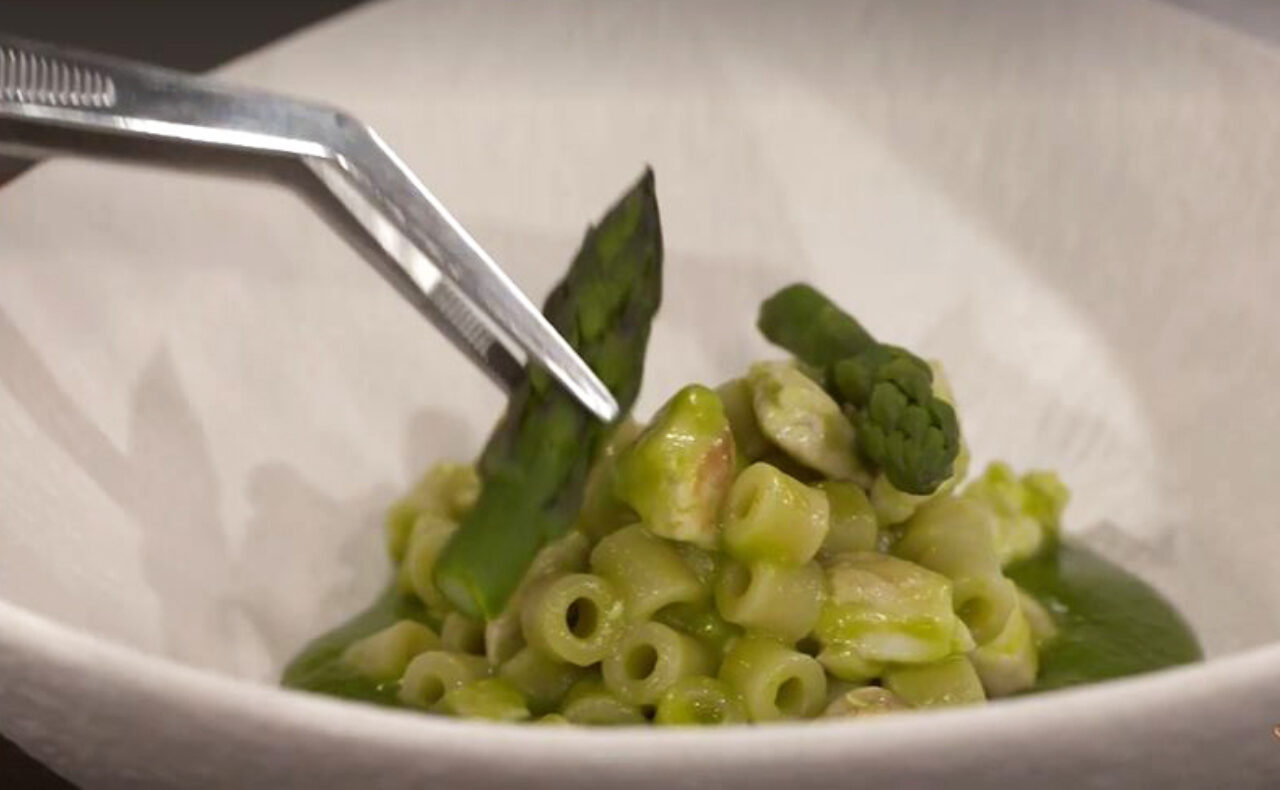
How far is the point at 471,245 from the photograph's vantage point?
4.74 feet

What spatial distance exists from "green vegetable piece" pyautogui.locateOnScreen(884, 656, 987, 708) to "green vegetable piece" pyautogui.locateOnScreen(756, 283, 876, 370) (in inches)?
14.4

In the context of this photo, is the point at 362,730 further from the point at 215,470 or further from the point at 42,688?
the point at 215,470

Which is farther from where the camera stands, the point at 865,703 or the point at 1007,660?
the point at 1007,660

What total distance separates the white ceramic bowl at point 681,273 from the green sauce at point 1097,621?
40 millimetres

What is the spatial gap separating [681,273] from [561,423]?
28.7 inches

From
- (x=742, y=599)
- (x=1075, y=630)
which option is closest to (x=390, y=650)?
(x=742, y=599)

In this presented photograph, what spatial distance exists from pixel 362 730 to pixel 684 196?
4.48 feet

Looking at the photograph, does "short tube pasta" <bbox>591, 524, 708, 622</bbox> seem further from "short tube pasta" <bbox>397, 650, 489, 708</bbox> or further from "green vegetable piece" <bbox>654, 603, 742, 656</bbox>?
"short tube pasta" <bbox>397, 650, 489, 708</bbox>

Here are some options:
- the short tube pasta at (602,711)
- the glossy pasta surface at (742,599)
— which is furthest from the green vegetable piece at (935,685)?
the short tube pasta at (602,711)

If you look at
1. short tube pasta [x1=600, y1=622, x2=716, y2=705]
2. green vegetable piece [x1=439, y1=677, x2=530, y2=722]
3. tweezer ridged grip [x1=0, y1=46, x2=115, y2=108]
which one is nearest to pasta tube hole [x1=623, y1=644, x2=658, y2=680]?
short tube pasta [x1=600, y1=622, x2=716, y2=705]

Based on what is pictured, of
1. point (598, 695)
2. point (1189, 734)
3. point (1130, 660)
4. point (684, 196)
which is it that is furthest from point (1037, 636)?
point (684, 196)

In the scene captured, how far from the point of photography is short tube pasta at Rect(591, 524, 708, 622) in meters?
1.42

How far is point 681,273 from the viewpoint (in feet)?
6.98

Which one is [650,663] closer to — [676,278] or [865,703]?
[865,703]
